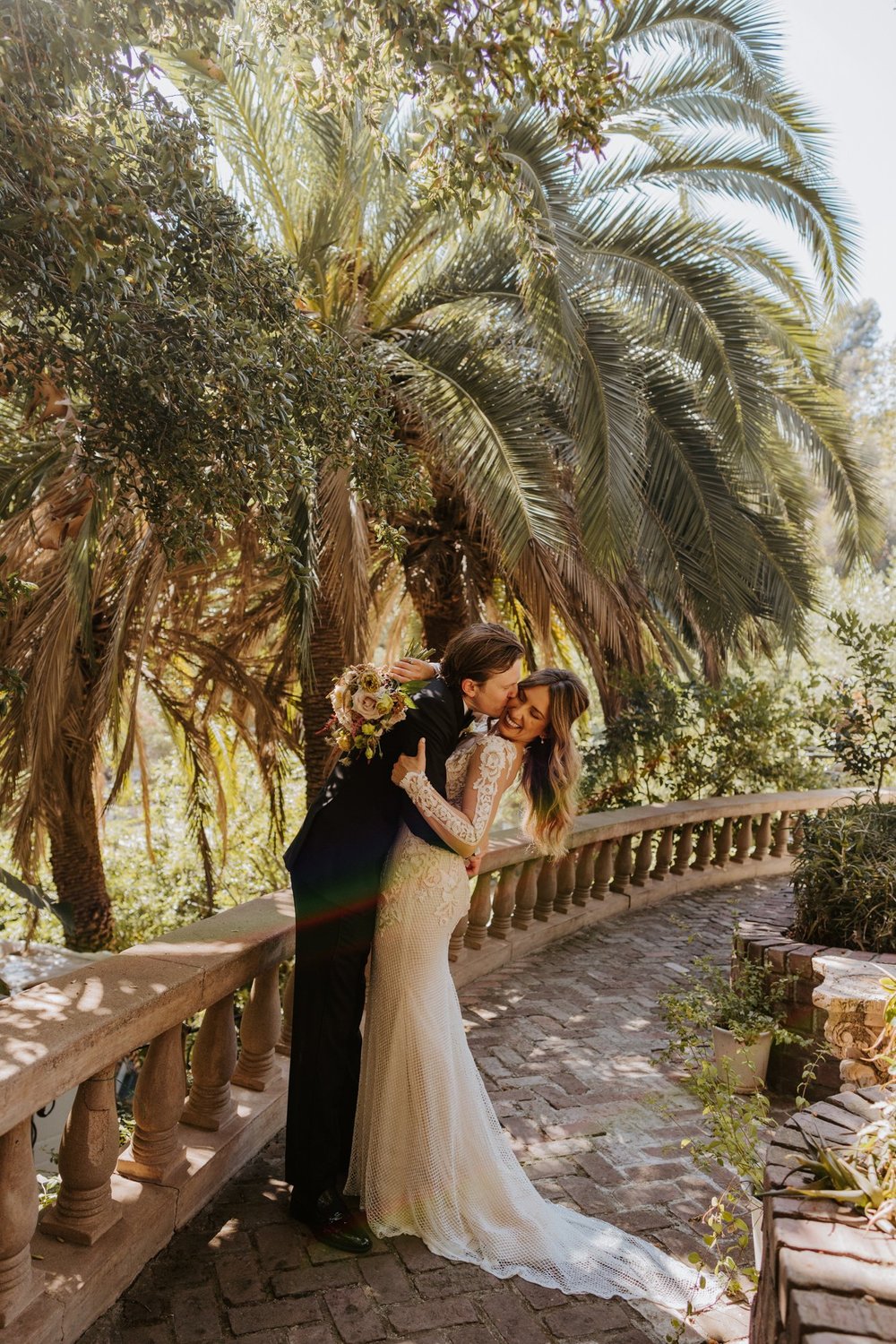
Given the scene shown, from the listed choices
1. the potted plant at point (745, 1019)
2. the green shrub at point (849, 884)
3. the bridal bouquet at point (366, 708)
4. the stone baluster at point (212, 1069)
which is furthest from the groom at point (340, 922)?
the green shrub at point (849, 884)

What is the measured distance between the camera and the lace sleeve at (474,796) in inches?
141

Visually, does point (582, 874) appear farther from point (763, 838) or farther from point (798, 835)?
point (763, 838)

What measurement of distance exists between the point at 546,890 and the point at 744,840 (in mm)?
3622

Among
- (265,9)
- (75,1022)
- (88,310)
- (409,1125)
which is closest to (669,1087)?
(409,1125)

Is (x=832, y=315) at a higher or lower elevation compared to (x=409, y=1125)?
higher

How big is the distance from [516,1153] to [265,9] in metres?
4.72

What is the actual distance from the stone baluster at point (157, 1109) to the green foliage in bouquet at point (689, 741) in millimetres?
6767

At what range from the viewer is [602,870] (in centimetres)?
851

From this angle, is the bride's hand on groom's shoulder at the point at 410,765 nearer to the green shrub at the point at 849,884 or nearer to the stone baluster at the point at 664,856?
the green shrub at the point at 849,884

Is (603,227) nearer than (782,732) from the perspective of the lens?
Yes

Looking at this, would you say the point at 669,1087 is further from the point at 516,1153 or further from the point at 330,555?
the point at 330,555

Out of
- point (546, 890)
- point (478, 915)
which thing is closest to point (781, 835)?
point (546, 890)

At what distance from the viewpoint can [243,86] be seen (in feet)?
23.7

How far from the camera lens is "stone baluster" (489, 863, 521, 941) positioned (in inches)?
273
